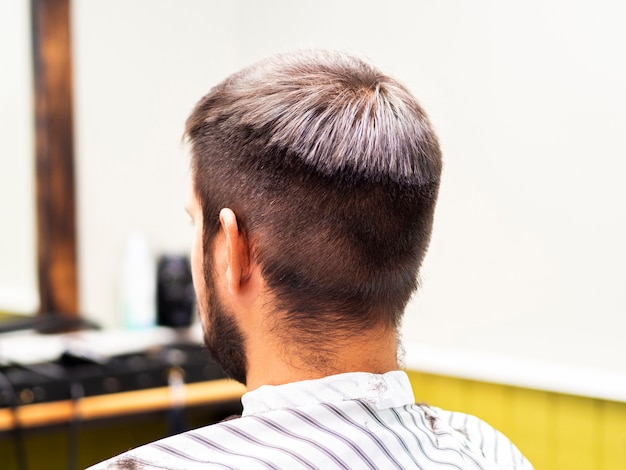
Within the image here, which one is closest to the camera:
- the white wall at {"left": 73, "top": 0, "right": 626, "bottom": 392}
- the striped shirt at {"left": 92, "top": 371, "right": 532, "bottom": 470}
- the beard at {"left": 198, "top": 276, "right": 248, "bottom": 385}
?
the striped shirt at {"left": 92, "top": 371, "right": 532, "bottom": 470}

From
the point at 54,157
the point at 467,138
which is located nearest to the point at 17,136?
the point at 54,157

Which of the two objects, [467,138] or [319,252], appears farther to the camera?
[467,138]

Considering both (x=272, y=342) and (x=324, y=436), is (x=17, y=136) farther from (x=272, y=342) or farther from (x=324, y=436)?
(x=324, y=436)

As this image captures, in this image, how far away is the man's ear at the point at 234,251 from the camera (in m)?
0.88

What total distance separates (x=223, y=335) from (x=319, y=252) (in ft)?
0.59

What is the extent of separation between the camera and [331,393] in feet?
2.78

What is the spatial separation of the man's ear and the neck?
0.07 meters

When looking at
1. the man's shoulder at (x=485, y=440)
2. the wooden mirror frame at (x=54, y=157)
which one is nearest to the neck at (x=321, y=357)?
the man's shoulder at (x=485, y=440)

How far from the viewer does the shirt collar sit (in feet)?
2.78

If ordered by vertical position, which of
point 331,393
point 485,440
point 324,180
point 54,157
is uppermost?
point 324,180

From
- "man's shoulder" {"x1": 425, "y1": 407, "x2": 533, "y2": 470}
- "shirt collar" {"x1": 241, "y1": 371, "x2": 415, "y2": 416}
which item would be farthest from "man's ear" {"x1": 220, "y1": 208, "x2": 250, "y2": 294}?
"man's shoulder" {"x1": 425, "y1": 407, "x2": 533, "y2": 470}

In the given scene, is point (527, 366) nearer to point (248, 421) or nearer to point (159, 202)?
point (159, 202)

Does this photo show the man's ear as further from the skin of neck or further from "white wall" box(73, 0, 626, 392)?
"white wall" box(73, 0, 626, 392)

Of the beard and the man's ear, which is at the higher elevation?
the man's ear
